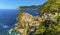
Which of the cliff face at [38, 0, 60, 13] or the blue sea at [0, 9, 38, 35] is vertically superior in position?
the cliff face at [38, 0, 60, 13]

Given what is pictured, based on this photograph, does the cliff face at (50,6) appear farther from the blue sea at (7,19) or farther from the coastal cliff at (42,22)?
the blue sea at (7,19)

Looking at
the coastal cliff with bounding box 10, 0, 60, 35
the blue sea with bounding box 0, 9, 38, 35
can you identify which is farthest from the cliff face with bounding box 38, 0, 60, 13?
the blue sea with bounding box 0, 9, 38, 35

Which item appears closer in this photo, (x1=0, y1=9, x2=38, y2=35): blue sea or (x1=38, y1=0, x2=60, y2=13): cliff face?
(x1=38, y1=0, x2=60, y2=13): cliff face

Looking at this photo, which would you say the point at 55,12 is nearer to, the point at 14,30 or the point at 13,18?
the point at 14,30

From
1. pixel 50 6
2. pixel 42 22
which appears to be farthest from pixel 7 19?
pixel 42 22

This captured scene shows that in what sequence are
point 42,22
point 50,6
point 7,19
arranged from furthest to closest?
point 7,19 → point 50,6 → point 42,22

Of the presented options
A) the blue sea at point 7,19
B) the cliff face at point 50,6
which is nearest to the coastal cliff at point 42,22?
the cliff face at point 50,6

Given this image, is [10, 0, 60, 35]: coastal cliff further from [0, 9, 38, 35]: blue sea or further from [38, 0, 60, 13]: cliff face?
[0, 9, 38, 35]: blue sea

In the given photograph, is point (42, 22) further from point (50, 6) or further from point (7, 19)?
point (7, 19)

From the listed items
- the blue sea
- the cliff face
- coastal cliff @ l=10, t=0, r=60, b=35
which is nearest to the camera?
coastal cliff @ l=10, t=0, r=60, b=35
